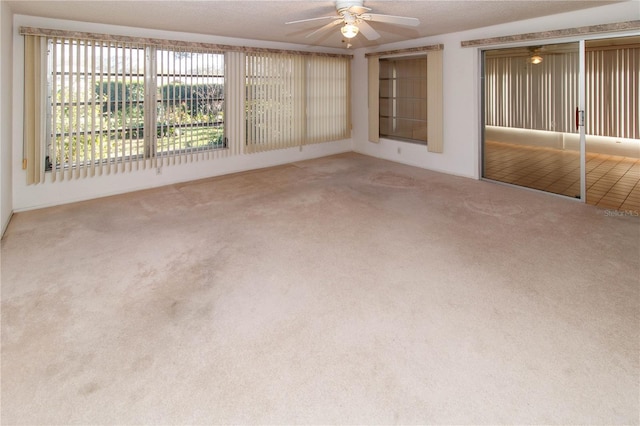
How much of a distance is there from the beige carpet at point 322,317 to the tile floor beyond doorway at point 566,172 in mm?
826

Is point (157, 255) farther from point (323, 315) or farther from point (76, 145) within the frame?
point (76, 145)

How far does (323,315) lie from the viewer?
237 centimetres

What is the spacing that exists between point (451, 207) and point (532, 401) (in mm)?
3187

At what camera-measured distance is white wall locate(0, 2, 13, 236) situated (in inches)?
147

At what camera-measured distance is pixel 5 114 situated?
3953 millimetres

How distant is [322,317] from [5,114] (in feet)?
13.5

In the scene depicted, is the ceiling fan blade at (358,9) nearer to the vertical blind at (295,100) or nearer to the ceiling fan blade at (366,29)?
the ceiling fan blade at (366,29)

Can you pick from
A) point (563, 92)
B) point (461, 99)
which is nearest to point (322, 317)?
point (563, 92)

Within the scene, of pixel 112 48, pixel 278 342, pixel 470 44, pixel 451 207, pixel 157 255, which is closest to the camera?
pixel 278 342

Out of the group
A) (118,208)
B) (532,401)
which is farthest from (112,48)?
(532,401)

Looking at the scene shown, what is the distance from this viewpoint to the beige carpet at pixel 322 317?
1674mm

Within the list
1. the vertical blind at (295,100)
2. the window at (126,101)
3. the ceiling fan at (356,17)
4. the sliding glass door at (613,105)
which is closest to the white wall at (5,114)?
the window at (126,101)

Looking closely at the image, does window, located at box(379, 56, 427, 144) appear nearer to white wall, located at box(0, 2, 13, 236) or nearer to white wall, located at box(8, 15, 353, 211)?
white wall, located at box(8, 15, 353, 211)

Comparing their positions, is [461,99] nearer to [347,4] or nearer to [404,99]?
[404,99]
